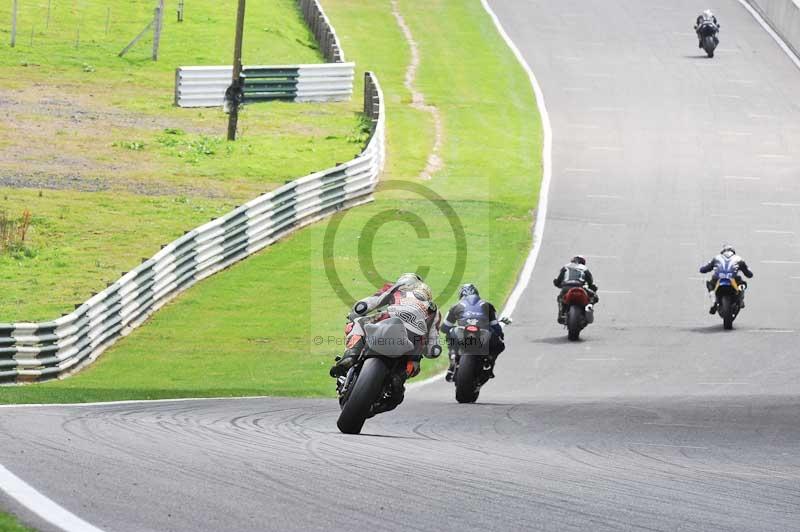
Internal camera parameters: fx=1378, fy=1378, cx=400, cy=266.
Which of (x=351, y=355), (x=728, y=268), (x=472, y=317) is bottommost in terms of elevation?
(x=472, y=317)

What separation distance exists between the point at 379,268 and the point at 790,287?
798 centimetres

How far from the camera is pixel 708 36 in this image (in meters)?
50.3

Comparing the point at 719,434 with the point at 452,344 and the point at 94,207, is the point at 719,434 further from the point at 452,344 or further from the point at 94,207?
the point at 94,207

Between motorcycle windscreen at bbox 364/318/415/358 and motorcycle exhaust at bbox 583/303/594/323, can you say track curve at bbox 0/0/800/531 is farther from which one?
motorcycle windscreen at bbox 364/318/415/358

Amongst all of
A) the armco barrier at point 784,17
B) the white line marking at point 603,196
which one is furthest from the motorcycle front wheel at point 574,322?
the armco barrier at point 784,17

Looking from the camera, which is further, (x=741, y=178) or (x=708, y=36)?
(x=708, y=36)

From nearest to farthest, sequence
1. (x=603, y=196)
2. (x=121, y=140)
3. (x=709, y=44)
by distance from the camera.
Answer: (x=603, y=196) < (x=121, y=140) < (x=709, y=44)

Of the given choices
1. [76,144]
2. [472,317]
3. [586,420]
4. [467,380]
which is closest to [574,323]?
[472,317]

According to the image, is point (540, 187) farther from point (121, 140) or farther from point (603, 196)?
point (121, 140)

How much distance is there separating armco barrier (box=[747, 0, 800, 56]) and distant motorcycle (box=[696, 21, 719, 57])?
3.46 meters

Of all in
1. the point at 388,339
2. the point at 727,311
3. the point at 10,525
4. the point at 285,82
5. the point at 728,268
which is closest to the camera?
the point at 10,525

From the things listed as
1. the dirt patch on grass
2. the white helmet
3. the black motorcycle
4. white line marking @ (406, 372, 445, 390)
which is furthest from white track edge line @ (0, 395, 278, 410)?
the dirt patch on grass

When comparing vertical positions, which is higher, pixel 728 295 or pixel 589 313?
pixel 728 295

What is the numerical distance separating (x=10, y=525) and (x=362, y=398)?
239 inches
